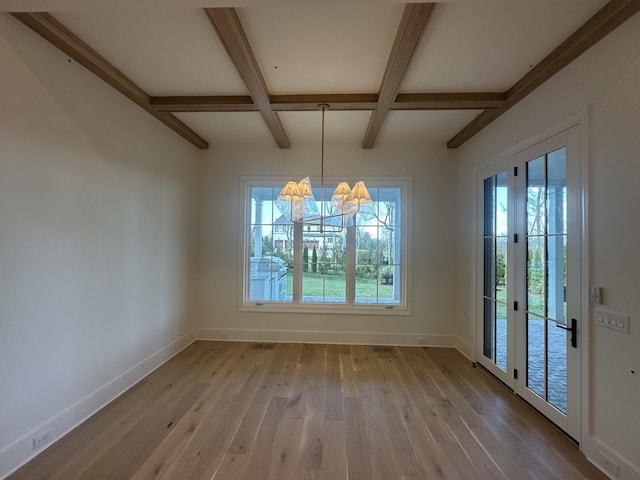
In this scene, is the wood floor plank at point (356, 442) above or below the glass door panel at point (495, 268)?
below

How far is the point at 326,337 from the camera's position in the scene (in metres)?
4.19

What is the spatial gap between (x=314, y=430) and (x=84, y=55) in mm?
3419

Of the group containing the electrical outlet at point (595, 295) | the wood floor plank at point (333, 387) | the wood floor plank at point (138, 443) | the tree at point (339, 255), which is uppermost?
the tree at point (339, 255)

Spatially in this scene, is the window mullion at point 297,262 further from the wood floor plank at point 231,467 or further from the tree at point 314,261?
the wood floor plank at point 231,467

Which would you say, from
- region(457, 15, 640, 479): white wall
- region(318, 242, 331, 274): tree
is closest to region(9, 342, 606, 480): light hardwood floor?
region(457, 15, 640, 479): white wall

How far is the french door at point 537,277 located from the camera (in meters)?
2.15

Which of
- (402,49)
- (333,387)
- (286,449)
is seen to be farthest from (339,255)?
(402,49)

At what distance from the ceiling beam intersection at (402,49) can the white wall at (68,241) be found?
99.1 inches

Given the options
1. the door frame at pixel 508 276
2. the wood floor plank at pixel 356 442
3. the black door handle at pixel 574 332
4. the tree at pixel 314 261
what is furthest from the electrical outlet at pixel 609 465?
the tree at pixel 314 261

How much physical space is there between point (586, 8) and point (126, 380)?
4.74 metres

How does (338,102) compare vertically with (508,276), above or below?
above

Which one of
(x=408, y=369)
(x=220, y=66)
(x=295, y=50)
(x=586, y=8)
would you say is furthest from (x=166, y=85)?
(x=408, y=369)

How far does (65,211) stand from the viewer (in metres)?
2.17

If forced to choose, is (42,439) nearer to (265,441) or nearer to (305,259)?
(265,441)
